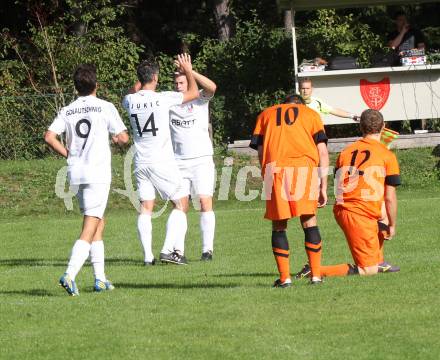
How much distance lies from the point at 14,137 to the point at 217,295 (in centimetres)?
1715

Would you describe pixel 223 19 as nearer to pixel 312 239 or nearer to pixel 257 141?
A: pixel 257 141

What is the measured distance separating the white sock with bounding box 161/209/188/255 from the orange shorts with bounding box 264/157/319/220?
3.37m

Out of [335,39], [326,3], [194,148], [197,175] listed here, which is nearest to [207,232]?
[197,175]

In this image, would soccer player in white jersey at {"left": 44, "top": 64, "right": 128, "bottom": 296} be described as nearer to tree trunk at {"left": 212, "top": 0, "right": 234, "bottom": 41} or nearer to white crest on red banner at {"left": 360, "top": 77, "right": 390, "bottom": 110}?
white crest on red banner at {"left": 360, "top": 77, "right": 390, "bottom": 110}

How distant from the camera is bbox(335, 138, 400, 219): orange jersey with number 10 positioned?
1050 cm

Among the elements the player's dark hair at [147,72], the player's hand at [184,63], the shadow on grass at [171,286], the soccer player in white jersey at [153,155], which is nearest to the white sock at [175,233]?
the soccer player in white jersey at [153,155]

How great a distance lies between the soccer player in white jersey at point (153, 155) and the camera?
12.5 m

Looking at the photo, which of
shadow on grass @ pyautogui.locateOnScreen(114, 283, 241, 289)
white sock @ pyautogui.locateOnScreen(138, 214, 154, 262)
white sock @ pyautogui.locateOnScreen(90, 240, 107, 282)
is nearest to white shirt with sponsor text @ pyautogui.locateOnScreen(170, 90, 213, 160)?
white sock @ pyautogui.locateOnScreen(138, 214, 154, 262)

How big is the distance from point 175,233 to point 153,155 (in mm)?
938

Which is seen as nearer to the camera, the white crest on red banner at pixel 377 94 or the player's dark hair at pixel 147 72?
the player's dark hair at pixel 147 72

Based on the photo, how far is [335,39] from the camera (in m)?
28.3

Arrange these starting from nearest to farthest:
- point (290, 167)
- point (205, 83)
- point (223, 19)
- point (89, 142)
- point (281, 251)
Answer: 1. point (290, 167)
2. point (281, 251)
3. point (89, 142)
4. point (205, 83)
5. point (223, 19)

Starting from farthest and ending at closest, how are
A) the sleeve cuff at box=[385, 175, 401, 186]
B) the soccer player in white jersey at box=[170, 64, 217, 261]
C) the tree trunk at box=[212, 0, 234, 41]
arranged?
the tree trunk at box=[212, 0, 234, 41] < the soccer player in white jersey at box=[170, 64, 217, 261] < the sleeve cuff at box=[385, 175, 401, 186]

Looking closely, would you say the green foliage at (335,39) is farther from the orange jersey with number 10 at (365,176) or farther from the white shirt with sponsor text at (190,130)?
the orange jersey with number 10 at (365,176)
